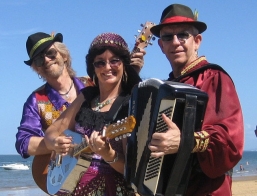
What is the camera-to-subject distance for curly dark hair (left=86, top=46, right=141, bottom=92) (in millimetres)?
3764

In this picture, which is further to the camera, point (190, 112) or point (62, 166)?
point (62, 166)

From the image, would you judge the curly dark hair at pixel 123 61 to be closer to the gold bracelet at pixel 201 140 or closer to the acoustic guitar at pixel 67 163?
the acoustic guitar at pixel 67 163

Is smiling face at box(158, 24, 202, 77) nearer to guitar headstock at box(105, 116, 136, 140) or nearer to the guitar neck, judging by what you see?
guitar headstock at box(105, 116, 136, 140)

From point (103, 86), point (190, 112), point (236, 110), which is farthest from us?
point (103, 86)

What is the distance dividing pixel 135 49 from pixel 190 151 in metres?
1.55

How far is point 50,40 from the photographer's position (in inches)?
185

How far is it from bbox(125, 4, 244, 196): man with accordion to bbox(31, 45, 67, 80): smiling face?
55.9 inches

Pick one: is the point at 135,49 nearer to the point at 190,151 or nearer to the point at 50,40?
the point at 50,40

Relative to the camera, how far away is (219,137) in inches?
115

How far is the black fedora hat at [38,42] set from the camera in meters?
4.64

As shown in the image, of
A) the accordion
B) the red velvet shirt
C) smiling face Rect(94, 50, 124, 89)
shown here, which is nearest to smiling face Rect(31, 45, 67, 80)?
smiling face Rect(94, 50, 124, 89)

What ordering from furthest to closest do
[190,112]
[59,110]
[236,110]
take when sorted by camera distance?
1. [59,110]
2. [236,110]
3. [190,112]

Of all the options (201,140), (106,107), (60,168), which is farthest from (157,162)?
(60,168)

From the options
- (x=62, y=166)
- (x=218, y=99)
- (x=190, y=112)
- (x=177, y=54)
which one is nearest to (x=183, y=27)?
(x=177, y=54)
